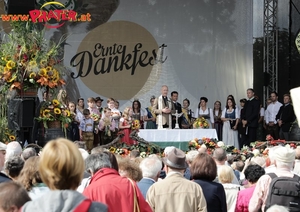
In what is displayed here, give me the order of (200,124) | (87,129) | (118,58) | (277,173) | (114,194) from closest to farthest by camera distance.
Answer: (114,194)
(277,173)
(87,129)
(200,124)
(118,58)

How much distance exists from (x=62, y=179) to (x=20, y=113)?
743 cm

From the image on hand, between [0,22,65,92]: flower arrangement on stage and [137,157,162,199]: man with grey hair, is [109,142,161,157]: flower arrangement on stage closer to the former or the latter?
[0,22,65,92]: flower arrangement on stage

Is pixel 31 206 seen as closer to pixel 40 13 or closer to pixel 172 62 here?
pixel 40 13

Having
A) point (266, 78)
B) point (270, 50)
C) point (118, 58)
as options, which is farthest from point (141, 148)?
point (118, 58)

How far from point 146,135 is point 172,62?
15.9 ft

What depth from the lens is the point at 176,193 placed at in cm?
499

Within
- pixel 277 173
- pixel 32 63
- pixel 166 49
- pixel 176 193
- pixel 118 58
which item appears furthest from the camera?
pixel 166 49

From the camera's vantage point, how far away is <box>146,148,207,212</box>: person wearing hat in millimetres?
4957

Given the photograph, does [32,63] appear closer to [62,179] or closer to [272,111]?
[62,179]

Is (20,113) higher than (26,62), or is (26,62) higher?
(26,62)

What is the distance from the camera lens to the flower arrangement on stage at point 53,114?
1048 cm

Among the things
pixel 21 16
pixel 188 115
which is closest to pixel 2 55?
pixel 21 16

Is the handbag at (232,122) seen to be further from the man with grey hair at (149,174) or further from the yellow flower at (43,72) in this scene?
the man with grey hair at (149,174)
